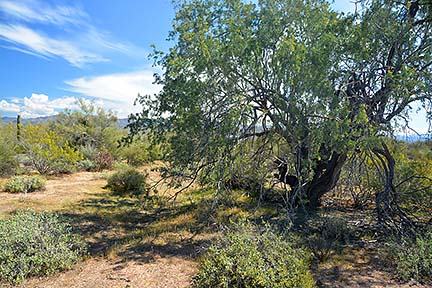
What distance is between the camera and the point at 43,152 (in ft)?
39.5

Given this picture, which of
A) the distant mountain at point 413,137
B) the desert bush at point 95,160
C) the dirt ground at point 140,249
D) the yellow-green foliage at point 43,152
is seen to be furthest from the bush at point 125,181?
the distant mountain at point 413,137

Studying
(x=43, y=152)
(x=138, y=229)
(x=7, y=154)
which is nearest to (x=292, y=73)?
(x=138, y=229)

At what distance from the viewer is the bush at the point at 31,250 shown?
4.13 metres

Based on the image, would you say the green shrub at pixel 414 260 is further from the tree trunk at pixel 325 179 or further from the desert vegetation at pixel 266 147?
the tree trunk at pixel 325 179

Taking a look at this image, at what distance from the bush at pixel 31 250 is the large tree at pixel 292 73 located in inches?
99.3

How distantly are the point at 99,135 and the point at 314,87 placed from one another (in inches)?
635

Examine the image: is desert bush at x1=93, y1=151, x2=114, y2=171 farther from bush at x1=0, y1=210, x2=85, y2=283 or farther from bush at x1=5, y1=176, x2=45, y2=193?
bush at x1=0, y1=210, x2=85, y2=283

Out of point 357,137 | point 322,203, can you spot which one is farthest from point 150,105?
point 322,203

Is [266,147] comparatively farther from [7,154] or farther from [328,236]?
[7,154]

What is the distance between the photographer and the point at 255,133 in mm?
6148

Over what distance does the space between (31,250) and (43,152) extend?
8.90 m

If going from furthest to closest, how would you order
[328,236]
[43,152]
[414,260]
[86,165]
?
1. [86,165]
2. [43,152]
3. [328,236]
4. [414,260]

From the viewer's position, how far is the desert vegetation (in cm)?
405

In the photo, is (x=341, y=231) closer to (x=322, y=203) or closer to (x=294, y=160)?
(x=294, y=160)
